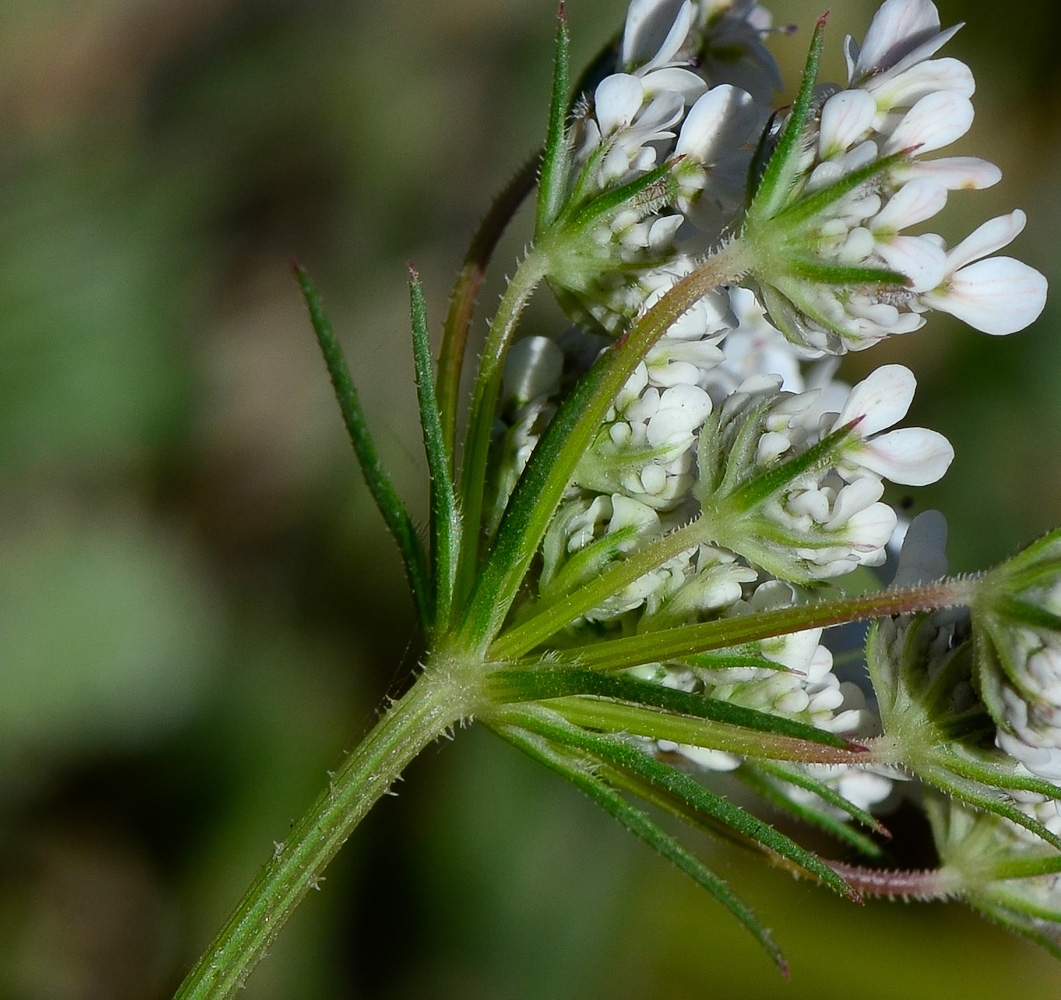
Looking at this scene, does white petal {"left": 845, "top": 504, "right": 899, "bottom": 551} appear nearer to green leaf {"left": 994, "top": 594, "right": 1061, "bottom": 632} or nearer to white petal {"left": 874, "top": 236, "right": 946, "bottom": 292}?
green leaf {"left": 994, "top": 594, "right": 1061, "bottom": 632}

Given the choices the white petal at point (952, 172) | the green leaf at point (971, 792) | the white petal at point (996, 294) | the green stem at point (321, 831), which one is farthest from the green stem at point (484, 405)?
the green leaf at point (971, 792)

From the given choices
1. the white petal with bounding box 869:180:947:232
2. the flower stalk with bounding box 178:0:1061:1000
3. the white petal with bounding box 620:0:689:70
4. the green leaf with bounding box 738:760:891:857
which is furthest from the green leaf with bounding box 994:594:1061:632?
the white petal with bounding box 620:0:689:70

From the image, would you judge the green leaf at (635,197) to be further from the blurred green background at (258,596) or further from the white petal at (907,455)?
the blurred green background at (258,596)

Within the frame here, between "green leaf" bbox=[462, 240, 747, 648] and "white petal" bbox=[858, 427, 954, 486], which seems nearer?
"green leaf" bbox=[462, 240, 747, 648]

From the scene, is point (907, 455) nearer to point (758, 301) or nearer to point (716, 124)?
point (758, 301)

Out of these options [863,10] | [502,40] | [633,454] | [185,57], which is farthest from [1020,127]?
[633,454]
